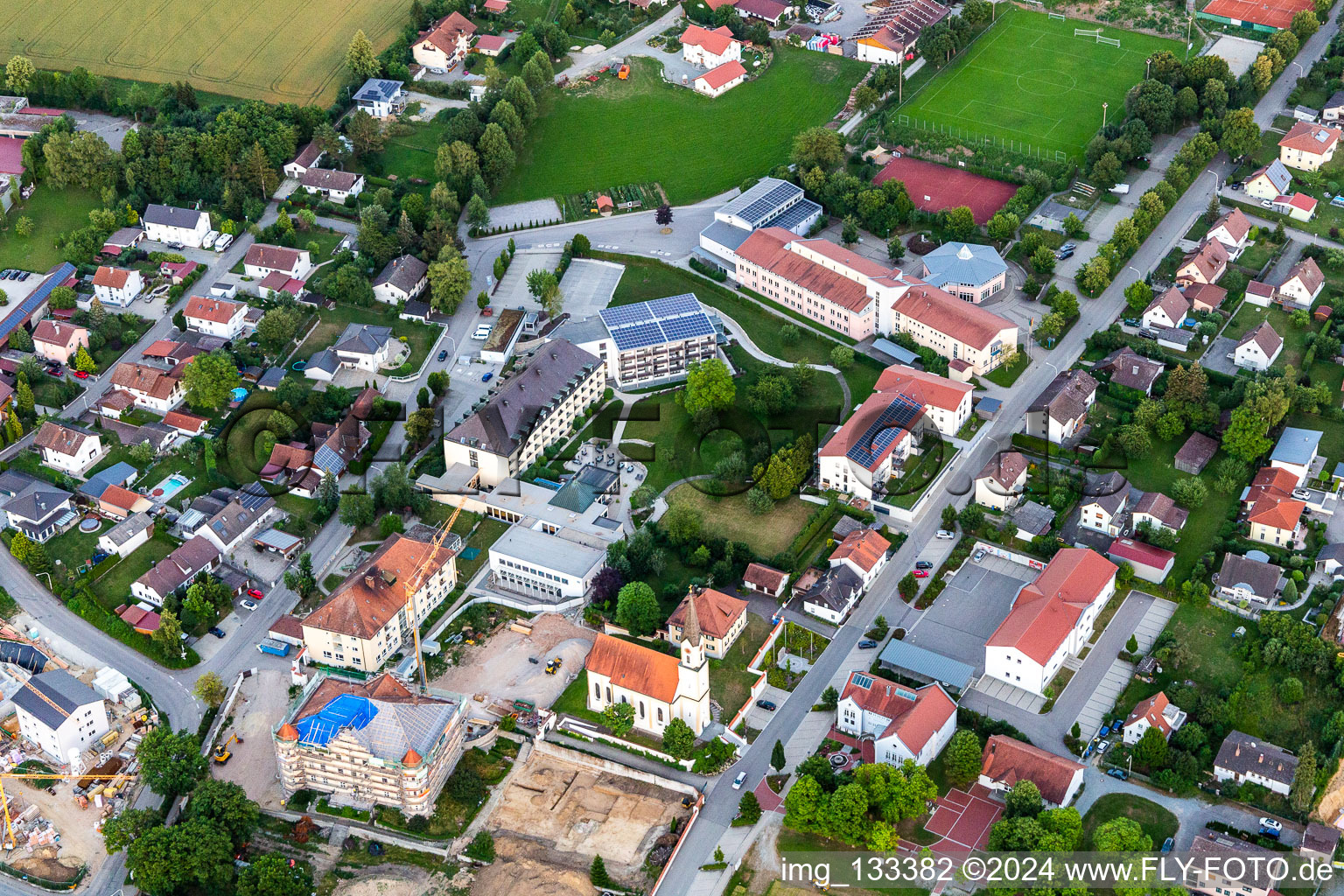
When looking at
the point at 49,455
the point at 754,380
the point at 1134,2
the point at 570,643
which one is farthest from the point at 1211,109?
the point at 49,455

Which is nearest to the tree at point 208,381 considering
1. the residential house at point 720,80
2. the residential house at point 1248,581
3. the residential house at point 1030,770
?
the residential house at point 720,80

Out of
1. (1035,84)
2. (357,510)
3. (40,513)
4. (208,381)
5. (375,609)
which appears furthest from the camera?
(1035,84)

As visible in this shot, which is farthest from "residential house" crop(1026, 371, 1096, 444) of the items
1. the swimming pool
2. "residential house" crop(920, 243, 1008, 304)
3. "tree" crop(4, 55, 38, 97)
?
"tree" crop(4, 55, 38, 97)

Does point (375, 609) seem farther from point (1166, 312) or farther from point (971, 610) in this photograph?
point (1166, 312)

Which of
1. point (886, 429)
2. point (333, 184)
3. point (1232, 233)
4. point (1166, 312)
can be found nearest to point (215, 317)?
point (333, 184)

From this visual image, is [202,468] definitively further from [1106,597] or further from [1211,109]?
[1211,109]

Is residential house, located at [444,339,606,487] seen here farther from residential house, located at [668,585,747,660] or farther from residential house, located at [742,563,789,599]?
residential house, located at [742,563,789,599]

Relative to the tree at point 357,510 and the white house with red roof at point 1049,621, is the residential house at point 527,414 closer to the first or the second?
the tree at point 357,510
